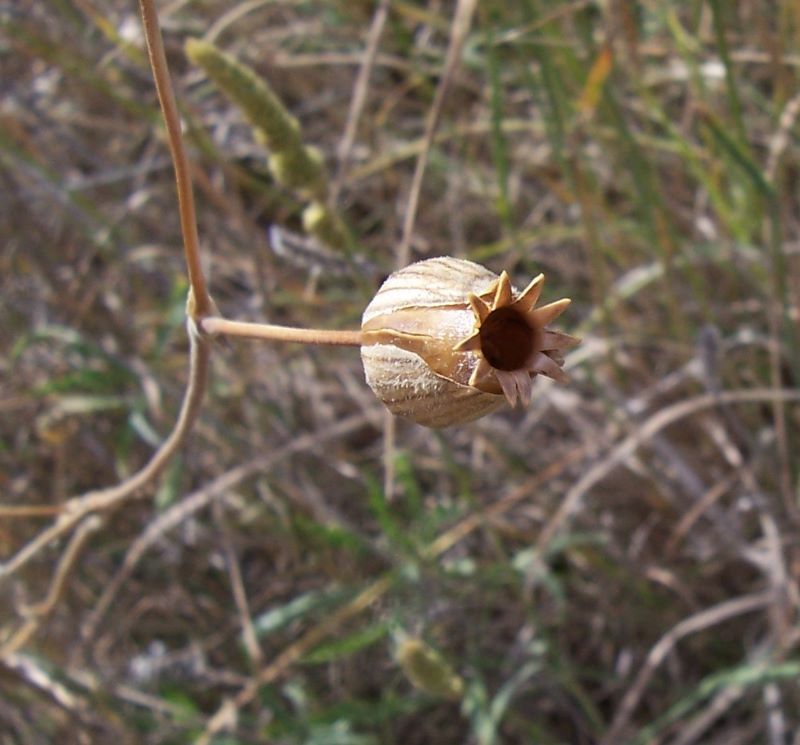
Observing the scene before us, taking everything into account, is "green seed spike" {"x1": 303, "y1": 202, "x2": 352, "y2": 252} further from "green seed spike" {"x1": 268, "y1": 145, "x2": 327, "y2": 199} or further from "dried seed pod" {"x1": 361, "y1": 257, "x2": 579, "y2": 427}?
"dried seed pod" {"x1": 361, "y1": 257, "x2": 579, "y2": 427}

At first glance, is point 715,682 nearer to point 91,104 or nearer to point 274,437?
point 274,437

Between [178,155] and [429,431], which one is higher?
[178,155]

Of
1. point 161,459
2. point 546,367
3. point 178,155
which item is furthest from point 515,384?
point 161,459

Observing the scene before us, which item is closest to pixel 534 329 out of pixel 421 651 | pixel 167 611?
pixel 421 651

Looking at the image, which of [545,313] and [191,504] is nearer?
[545,313]

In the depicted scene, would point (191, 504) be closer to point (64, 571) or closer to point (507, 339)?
point (64, 571)

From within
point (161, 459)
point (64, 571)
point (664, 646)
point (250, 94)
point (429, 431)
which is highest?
point (250, 94)
